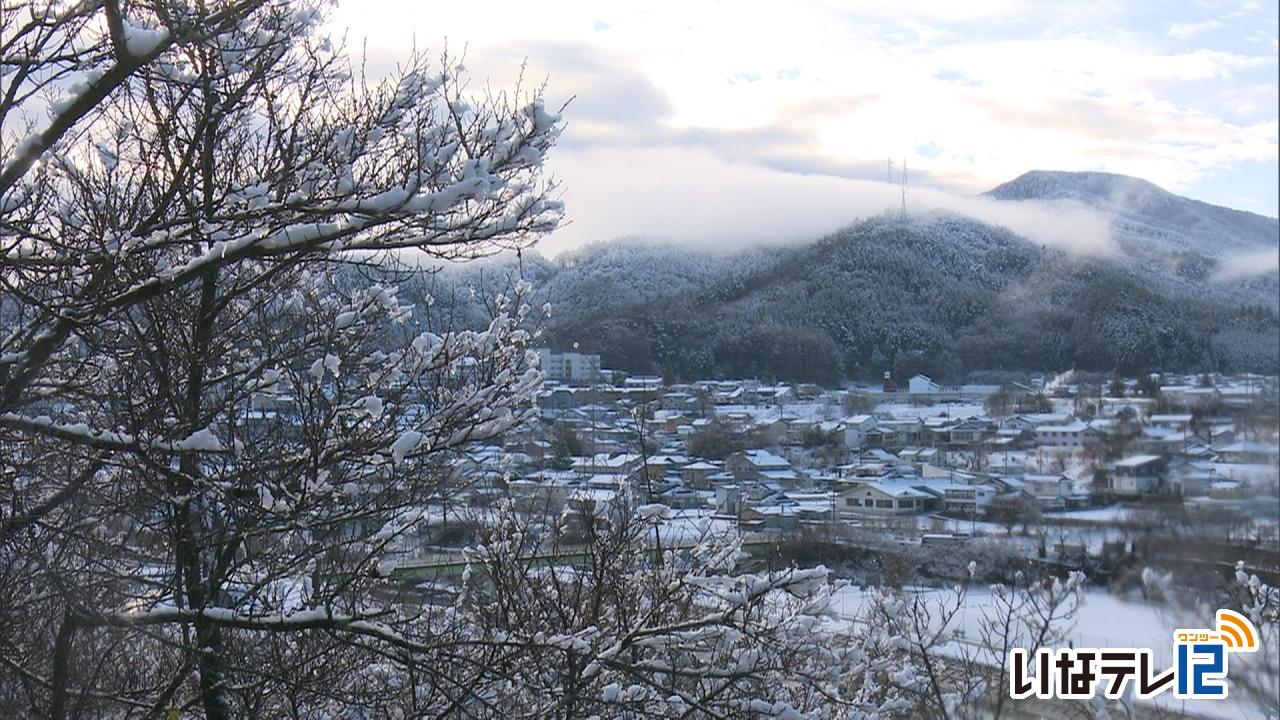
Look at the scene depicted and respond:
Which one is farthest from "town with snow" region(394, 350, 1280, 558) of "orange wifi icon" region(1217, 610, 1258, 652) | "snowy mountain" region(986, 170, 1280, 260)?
"snowy mountain" region(986, 170, 1280, 260)

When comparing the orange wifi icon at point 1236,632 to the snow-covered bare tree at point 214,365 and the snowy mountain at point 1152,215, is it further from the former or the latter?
the snow-covered bare tree at point 214,365

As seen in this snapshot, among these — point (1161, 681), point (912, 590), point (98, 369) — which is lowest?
point (912, 590)

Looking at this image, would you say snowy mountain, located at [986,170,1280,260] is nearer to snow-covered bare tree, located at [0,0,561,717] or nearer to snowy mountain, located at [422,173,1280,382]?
snowy mountain, located at [422,173,1280,382]

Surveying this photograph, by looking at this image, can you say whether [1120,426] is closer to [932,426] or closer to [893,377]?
[932,426]

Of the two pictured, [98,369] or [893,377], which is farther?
[893,377]

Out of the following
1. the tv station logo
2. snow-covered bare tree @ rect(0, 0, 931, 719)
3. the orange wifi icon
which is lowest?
the tv station logo

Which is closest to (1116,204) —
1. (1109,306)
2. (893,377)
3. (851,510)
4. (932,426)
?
(1109,306)

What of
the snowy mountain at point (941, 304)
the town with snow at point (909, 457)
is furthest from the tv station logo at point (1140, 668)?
the snowy mountain at point (941, 304)
